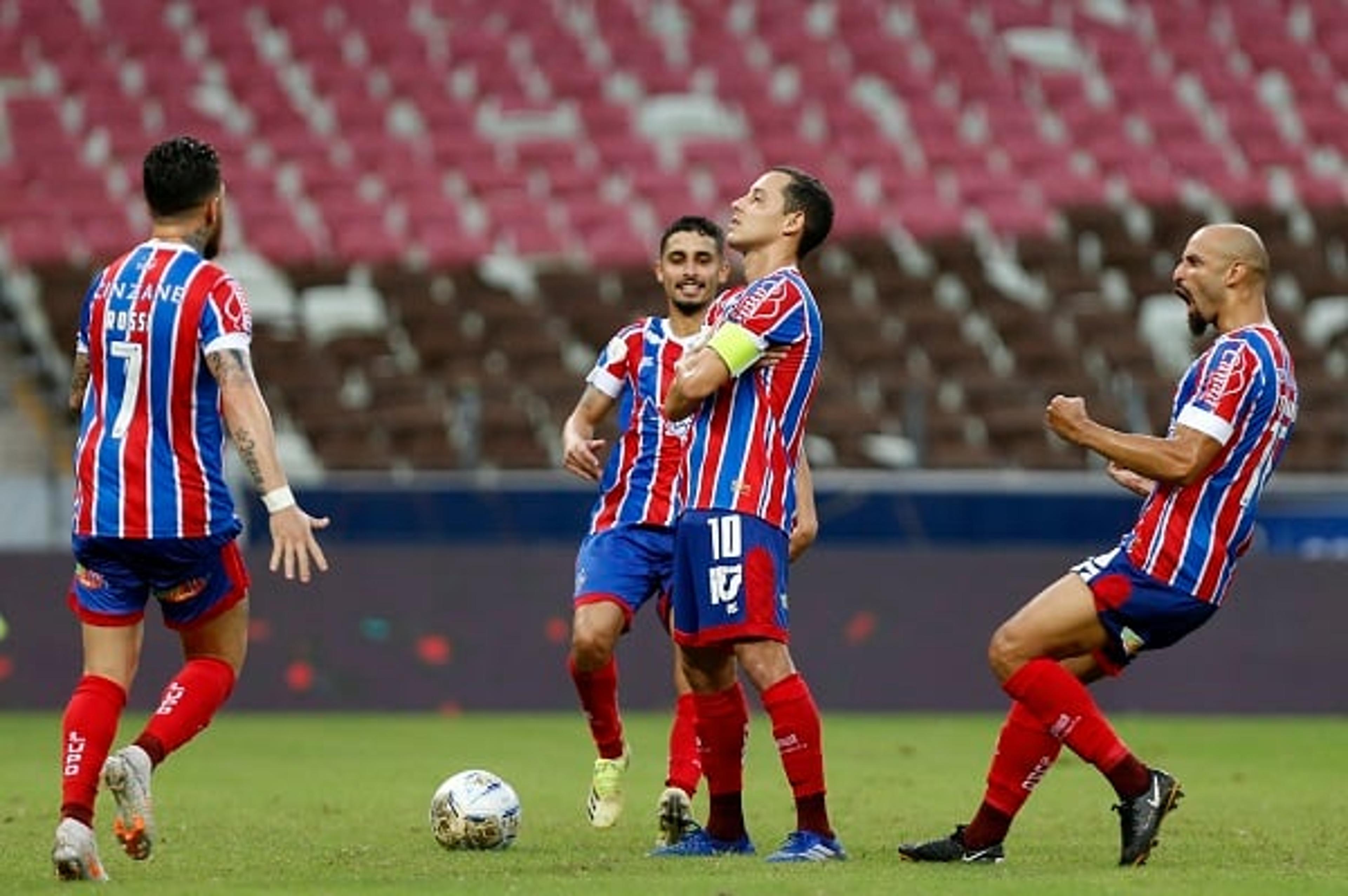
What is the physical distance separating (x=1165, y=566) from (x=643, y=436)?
9.08ft

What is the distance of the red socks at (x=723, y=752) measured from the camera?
880cm

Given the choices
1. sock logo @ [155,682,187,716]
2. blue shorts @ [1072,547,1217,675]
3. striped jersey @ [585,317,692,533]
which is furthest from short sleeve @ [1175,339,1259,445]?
sock logo @ [155,682,187,716]

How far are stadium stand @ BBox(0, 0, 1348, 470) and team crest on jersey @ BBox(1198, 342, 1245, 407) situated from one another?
10.4 meters

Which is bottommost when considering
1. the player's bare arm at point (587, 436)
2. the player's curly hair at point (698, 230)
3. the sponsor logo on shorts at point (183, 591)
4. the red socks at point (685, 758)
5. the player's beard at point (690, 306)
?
the red socks at point (685, 758)

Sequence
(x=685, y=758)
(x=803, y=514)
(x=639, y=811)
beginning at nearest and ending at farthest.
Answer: (x=803, y=514), (x=685, y=758), (x=639, y=811)

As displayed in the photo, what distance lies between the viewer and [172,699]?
Answer: 812 cm

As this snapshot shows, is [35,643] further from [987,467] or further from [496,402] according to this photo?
[987,467]

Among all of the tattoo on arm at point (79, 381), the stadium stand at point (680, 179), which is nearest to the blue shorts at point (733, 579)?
the tattoo on arm at point (79, 381)

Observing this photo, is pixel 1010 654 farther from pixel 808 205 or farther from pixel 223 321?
pixel 223 321

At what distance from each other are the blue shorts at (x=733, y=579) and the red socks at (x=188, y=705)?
1.44 meters

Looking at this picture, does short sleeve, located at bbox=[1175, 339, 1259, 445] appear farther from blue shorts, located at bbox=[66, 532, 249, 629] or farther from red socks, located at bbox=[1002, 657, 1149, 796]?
blue shorts, located at bbox=[66, 532, 249, 629]

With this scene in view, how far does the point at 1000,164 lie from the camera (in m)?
25.8

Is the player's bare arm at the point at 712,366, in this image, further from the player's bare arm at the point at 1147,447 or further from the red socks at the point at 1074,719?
the red socks at the point at 1074,719

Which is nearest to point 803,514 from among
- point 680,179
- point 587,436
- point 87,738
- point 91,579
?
point 587,436
